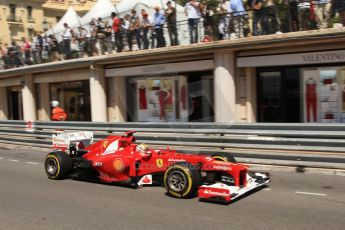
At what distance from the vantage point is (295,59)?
13.0 meters

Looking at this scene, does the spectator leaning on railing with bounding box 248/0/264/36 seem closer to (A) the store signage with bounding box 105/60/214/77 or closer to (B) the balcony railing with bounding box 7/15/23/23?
(A) the store signage with bounding box 105/60/214/77

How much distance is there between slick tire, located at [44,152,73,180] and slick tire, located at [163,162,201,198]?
268cm

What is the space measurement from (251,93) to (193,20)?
3.18 meters

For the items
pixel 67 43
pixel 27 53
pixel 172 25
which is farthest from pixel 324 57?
pixel 27 53

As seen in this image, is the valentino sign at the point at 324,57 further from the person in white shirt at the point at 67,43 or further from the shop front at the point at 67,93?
the person in white shirt at the point at 67,43

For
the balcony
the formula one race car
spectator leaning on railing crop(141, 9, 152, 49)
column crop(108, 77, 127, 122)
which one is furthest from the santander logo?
the balcony

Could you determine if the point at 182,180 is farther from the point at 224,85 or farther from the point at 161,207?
the point at 224,85

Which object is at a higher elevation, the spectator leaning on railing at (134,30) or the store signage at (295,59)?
the spectator leaning on railing at (134,30)

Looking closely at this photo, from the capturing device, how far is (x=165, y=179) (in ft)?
23.9

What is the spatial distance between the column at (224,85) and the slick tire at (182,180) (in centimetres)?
705

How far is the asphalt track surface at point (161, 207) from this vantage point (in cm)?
577

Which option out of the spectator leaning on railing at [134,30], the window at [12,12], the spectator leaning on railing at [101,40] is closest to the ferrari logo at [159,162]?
the spectator leaning on railing at [134,30]

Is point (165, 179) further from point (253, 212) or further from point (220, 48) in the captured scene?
point (220, 48)

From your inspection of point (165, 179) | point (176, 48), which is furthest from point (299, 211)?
point (176, 48)
